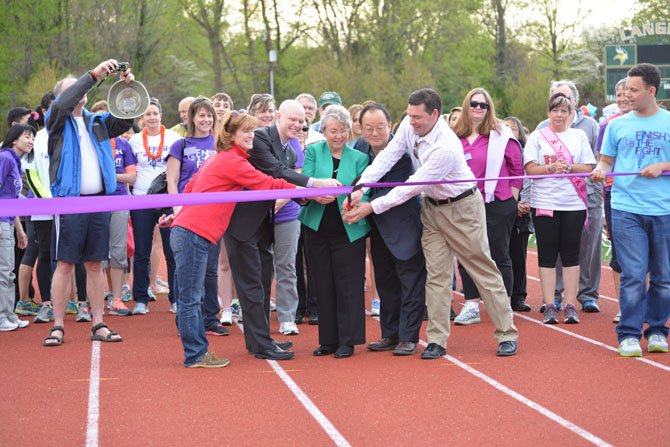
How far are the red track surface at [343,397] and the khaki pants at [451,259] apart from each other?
30 centimetres

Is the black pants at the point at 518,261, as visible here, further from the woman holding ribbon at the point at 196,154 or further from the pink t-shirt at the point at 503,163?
the woman holding ribbon at the point at 196,154

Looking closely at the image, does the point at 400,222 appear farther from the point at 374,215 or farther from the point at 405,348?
the point at 405,348

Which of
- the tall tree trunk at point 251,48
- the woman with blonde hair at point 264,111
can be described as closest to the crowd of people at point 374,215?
the woman with blonde hair at point 264,111

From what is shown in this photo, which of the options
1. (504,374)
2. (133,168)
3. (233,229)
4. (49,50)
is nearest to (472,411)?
(504,374)

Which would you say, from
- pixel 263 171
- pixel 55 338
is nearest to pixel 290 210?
pixel 263 171

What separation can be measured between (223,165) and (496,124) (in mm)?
3065

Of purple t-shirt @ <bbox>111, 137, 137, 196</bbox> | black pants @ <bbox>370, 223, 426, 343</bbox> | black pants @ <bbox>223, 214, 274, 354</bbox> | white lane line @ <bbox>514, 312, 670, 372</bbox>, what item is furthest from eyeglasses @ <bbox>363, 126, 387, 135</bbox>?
purple t-shirt @ <bbox>111, 137, 137, 196</bbox>

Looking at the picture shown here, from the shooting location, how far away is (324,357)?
7.80 m

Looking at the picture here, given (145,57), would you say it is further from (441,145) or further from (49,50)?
(441,145)

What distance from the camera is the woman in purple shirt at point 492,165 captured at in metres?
9.17

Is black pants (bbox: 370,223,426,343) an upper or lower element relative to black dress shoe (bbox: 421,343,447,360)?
upper

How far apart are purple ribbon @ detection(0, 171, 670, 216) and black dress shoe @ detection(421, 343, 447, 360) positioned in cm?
129

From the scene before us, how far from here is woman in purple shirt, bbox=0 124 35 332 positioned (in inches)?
364

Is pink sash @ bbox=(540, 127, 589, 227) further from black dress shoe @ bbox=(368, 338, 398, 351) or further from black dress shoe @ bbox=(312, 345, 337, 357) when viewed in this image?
black dress shoe @ bbox=(312, 345, 337, 357)
